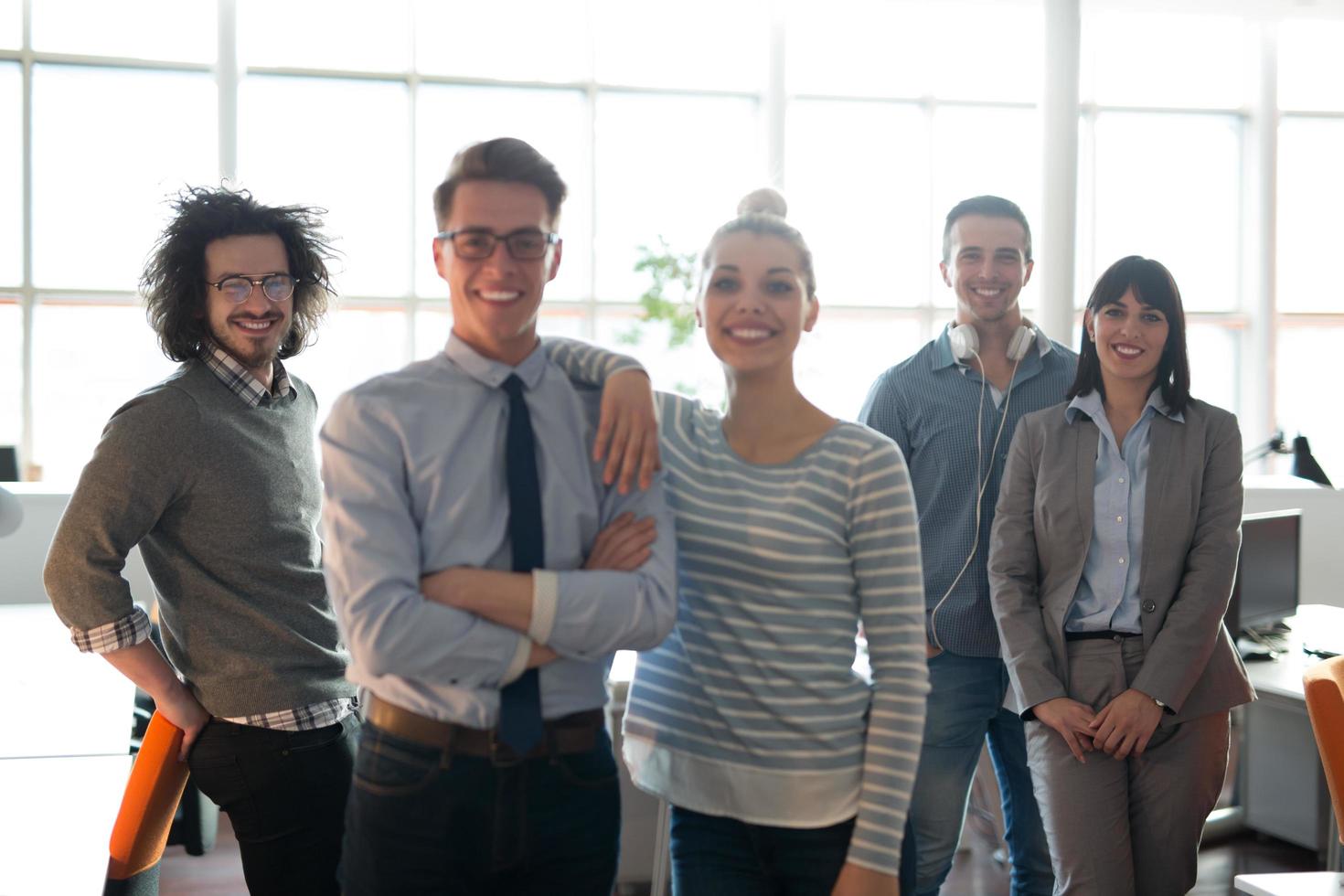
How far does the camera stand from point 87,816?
6.80 feet

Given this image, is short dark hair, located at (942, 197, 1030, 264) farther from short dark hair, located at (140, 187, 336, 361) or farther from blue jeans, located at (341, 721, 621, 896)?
blue jeans, located at (341, 721, 621, 896)

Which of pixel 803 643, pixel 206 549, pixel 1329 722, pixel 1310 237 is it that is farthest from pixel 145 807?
pixel 1310 237

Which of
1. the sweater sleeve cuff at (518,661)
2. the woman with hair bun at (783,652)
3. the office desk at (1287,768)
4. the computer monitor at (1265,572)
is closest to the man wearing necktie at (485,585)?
the sweater sleeve cuff at (518,661)

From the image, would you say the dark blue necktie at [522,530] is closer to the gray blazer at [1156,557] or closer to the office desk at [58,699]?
the gray blazer at [1156,557]

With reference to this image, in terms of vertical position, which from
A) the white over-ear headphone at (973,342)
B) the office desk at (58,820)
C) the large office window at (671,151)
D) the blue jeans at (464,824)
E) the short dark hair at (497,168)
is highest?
the large office window at (671,151)

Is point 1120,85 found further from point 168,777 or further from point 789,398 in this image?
point 168,777

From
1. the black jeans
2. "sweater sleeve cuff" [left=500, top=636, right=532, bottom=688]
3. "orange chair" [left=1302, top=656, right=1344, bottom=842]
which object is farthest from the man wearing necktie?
"orange chair" [left=1302, top=656, right=1344, bottom=842]

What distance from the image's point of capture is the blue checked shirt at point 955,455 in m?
2.56

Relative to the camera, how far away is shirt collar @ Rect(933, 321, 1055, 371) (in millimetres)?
2699

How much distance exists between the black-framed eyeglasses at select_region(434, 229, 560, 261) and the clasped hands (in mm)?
1433

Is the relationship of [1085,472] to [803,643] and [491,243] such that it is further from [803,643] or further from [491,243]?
[491,243]

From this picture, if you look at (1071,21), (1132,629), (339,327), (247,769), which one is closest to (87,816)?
(247,769)

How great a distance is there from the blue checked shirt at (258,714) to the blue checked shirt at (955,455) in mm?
1299

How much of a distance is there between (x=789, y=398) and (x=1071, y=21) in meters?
6.11
